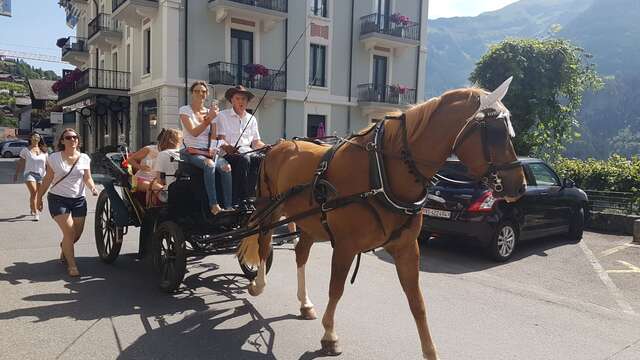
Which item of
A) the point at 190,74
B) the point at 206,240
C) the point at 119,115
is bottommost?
the point at 206,240

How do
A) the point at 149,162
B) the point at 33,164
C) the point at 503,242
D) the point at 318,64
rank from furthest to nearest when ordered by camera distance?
the point at 318,64
the point at 33,164
the point at 503,242
the point at 149,162

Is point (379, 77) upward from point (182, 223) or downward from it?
upward

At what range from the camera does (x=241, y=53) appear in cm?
2186

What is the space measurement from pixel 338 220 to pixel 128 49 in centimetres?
2473

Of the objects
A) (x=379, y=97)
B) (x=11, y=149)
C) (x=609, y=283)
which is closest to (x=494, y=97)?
(x=609, y=283)

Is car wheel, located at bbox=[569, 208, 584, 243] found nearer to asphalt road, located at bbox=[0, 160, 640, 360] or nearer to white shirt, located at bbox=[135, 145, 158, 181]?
asphalt road, located at bbox=[0, 160, 640, 360]

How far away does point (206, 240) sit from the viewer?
17.0 ft

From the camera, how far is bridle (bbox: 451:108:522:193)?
3119 millimetres

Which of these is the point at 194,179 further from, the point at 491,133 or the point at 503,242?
the point at 503,242

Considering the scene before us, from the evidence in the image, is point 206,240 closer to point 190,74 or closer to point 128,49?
point 190,74

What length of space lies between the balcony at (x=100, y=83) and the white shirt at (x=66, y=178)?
20329mm

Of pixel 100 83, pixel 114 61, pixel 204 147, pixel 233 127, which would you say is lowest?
pixel 204 147

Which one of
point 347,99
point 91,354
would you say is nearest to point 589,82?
point 347,99

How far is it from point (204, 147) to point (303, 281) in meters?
1.93
